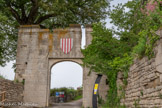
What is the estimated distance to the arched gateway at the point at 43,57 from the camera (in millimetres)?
15719

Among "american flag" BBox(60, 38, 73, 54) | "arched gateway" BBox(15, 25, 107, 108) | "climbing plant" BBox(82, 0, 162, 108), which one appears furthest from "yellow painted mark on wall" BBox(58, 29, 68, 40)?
"climbing plant" BBox(82, 0, 162, 108)

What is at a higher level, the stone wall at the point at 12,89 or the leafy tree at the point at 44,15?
the leafy tree at the point at 44,15

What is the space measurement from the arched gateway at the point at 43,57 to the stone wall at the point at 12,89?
0.59m

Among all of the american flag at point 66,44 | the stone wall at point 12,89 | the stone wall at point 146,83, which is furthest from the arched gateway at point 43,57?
the stone wall at point 146,83

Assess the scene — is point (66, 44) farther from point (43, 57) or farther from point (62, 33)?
point (43, 57)

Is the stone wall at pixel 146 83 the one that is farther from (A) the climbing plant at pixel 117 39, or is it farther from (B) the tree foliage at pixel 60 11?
(B) the tree foliage at pixel 60 11

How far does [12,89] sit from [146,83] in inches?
365

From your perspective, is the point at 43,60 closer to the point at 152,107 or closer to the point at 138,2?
the point at 138,2

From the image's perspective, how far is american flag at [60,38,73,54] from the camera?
1631cm

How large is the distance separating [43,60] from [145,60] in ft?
32.4

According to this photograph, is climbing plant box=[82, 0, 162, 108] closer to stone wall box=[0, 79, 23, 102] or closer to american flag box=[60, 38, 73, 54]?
american flag box=[60, 38, 73, 54]

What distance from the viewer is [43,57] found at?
16344 mm

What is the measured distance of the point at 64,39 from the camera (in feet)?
54.2

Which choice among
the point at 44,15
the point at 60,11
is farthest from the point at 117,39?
the point at 44,15
